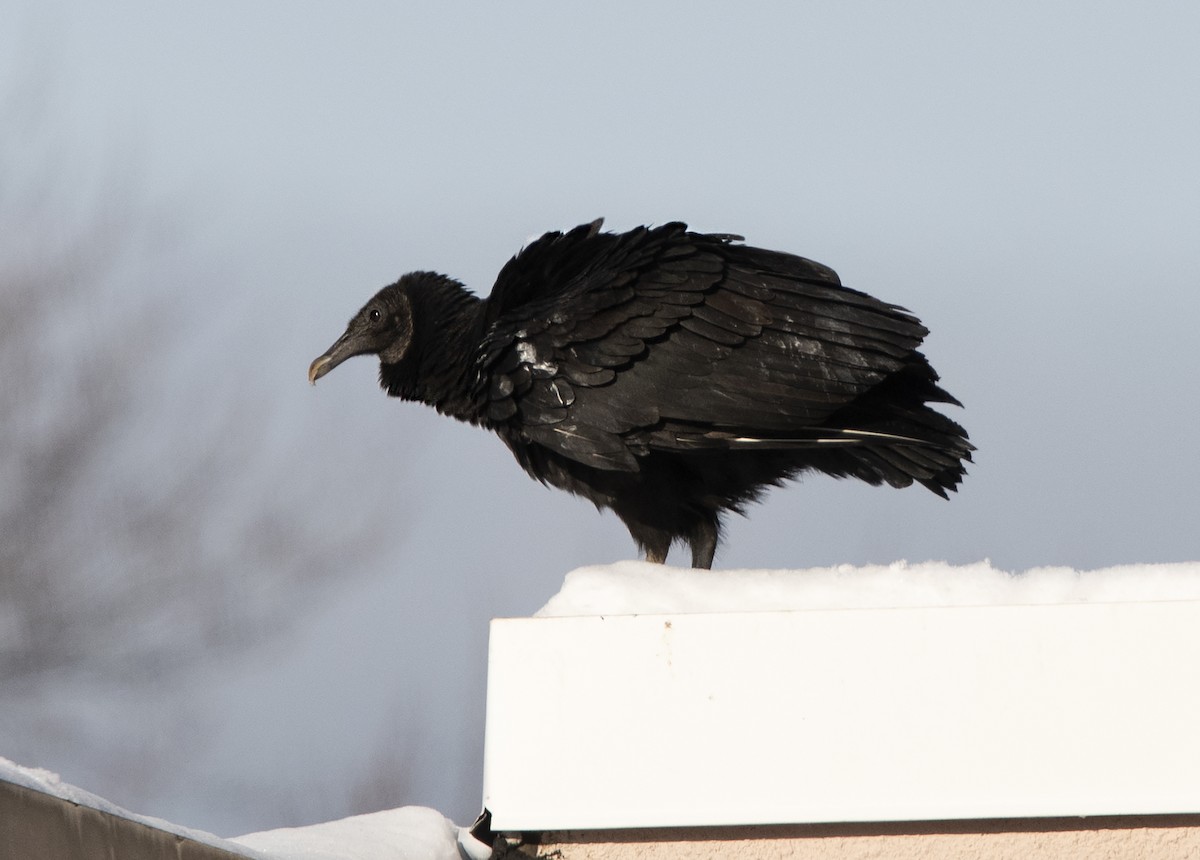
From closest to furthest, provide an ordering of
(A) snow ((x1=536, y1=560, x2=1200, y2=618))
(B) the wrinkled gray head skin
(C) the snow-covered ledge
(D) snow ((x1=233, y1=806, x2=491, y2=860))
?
1. (C) the snow-covered ledge
2. (A) snow ((x1=536, y1=560, x2=1200, y2=618))
3. (D) snow ((x1=233, y1=806, x2=491, y2=860))
4. (B) the wrinkled gray head skin

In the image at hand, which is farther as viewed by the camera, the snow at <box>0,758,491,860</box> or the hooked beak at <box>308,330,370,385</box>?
the hooked beak at <box>308,330,370,385</box>

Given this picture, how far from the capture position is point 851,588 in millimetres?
2691

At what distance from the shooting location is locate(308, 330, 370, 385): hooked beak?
4121mm

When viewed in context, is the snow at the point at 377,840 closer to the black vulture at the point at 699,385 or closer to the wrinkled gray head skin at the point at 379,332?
the black vulture at the point at 699,385

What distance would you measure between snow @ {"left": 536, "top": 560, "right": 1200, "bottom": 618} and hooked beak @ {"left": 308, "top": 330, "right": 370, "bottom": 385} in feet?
4.96

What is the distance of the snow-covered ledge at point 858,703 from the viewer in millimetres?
2391

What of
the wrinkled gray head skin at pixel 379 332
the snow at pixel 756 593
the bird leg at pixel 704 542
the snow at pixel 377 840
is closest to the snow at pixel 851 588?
the snow at pixel 756 593

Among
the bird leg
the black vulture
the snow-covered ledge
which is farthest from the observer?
the bird leg

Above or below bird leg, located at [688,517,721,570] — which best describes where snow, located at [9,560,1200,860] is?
below

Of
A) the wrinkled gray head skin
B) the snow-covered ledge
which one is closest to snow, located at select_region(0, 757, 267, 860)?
the snow-covered ledge

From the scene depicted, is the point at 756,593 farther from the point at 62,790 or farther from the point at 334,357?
the point at 334,357

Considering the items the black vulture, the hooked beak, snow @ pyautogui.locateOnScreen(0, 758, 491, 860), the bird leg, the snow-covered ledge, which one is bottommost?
snow @ pyautogui.locateOnScreen(0, 758, 491, 860)

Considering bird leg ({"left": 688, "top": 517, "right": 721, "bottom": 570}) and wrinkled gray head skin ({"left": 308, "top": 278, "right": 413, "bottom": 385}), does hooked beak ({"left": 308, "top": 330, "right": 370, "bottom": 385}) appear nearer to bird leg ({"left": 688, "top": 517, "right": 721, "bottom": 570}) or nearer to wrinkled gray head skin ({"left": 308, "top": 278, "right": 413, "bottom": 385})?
wrinkled gray head skin ({"left": 308, "top": 278, "right": 413, "bottom": 385})

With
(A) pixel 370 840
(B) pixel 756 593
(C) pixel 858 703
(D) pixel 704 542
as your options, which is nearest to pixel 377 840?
(A) pixel 370 840
